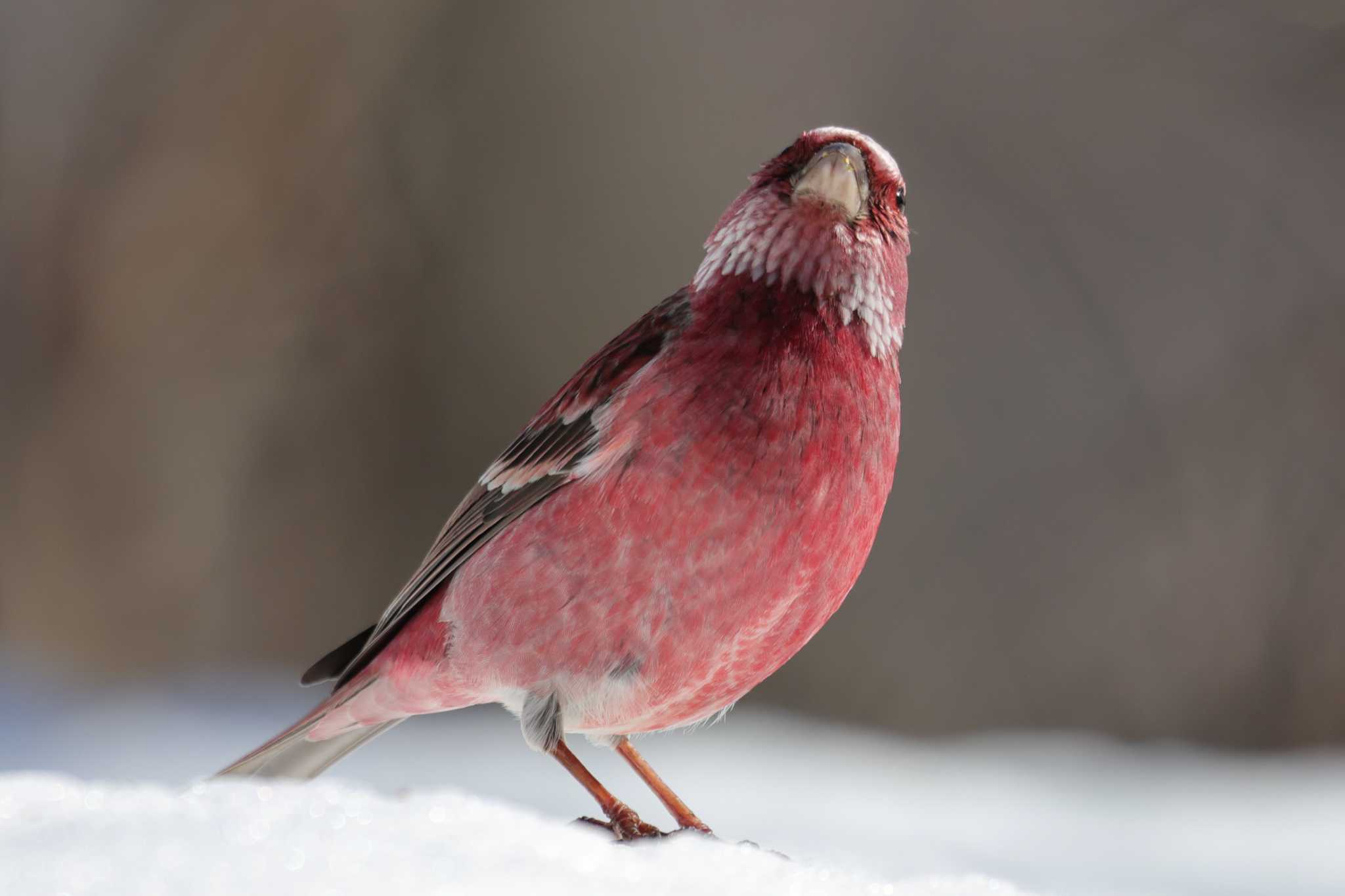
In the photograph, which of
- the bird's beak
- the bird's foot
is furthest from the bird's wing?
the bird's foot

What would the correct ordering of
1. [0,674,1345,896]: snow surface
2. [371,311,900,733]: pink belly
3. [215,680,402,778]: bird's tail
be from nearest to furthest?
[0,674,1345,896]: snow surface, [371,311,900,733]: pink belly, [215,680,402,778]: bird's tail

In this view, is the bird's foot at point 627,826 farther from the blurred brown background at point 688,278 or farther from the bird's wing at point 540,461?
the blurred brown background at point 688,278

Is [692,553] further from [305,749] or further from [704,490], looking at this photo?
[305,749]

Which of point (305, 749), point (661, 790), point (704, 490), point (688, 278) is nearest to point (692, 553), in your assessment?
point (704, 490)

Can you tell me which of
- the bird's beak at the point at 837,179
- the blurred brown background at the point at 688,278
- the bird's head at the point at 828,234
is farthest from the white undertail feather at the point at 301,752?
the blurred brown background at the point at 688,278

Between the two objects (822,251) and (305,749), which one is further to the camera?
(305,749)

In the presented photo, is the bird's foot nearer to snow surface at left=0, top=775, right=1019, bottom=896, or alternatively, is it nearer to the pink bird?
the pink bird
